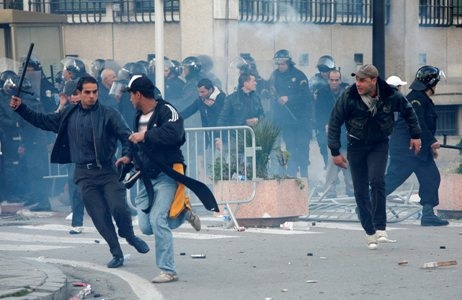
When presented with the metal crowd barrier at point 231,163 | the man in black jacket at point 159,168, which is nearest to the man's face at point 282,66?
the metal crowd barrier at point 231,163

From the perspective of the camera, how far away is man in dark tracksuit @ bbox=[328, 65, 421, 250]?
12797mm

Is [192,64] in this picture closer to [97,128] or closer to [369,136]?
[369,136]

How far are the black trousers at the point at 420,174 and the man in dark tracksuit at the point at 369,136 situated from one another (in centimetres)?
220

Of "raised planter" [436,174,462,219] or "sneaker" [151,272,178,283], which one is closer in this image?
"sneaker" [151,272,178,283]

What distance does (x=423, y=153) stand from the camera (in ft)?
49.6

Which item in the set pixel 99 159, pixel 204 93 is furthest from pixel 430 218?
pixel 204 93

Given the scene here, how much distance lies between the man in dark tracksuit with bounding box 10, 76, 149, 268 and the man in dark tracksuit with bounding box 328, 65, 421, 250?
1.98 metres

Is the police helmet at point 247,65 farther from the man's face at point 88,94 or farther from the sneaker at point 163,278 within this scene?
the sneaker at point 163,278

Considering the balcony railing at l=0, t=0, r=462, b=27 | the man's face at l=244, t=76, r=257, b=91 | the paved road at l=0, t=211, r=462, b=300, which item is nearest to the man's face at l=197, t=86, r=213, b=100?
the man's face at l=244, t=76, r=257, b=91

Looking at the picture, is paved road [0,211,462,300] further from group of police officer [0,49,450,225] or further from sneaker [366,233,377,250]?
group of police officer [0,49,450,225]

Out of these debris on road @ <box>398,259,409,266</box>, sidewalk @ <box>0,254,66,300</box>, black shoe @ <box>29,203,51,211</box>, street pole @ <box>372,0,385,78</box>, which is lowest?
black shoe @ <box>29,203,51,211</box>

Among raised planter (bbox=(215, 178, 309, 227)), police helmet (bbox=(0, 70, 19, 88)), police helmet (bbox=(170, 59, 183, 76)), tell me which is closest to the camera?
raised planter (bbox=(215, 178, 309, 227))

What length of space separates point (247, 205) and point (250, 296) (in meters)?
5.47

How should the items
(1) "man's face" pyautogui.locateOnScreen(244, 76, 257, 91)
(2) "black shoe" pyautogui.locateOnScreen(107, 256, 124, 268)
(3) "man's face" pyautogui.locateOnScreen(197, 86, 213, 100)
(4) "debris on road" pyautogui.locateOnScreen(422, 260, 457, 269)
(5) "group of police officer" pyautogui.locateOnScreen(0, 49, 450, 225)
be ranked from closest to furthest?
(4) "debris on road" pyautogui.locateOnScreen(422, 260, 457, 269), (2) "black shoe" pyautogui.locateOnScreen(107, 256, 124, 268), (5) "group of police officer" pyautogui.locateOnScreen(0, 49, 450, 225), (1) "man's face" pyautogui.locateOnScreen(244, 76, 257, 91), (3) "man's face" pyautogui.locateOnScreen(197, 86, 213, 100)
